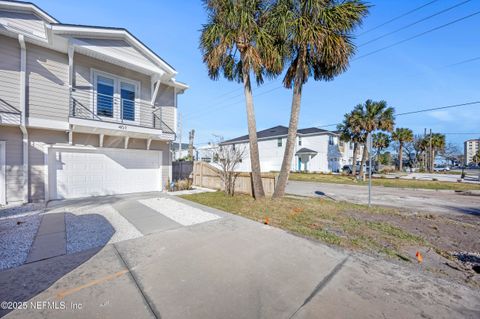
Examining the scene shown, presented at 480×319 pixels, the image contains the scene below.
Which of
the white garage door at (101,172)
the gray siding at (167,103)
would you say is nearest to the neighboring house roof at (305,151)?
the gray siding at (167,103)

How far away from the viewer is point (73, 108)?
8.08 meters

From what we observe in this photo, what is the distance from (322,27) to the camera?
7848mm

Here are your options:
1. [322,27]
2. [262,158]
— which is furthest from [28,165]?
[262,158]

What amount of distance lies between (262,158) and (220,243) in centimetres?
2907

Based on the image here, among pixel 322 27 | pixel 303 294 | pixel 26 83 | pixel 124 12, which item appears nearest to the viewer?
pixel 303 294

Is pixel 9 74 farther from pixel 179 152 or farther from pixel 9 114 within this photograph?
pixel 179 152

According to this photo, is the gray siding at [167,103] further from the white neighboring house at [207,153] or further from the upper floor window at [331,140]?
the upper floor window at [331,140]

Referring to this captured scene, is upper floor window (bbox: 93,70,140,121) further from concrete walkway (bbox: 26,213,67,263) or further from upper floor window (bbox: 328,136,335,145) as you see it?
upper floor window (bbox: 328,136,335,145)

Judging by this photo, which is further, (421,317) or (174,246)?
(174,246)

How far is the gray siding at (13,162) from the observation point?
23.1 feet

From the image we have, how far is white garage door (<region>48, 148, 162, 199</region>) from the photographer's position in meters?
8.16

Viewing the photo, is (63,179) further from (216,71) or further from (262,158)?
(262,158)

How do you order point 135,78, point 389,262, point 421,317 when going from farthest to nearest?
point 135,78, point 389,262, point 421,317

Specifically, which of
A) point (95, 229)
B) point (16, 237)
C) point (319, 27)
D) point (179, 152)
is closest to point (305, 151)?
point (179, 152)
